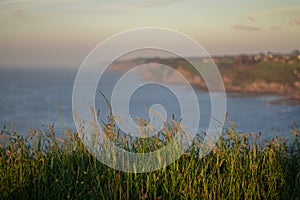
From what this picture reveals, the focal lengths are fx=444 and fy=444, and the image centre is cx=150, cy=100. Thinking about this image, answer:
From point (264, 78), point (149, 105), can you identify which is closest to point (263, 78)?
point (264, 78)

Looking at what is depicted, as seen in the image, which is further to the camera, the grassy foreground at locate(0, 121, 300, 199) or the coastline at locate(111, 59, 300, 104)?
the coastline at locate(111, 59, 300, 104)

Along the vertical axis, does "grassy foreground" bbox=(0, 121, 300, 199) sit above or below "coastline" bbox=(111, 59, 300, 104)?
below

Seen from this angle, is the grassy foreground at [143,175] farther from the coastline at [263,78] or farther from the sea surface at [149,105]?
the coastline at [263,78]

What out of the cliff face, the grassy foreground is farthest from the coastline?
the grassy foreground

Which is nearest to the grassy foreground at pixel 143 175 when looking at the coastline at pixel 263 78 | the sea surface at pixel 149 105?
the sea surface at pixel 149 105

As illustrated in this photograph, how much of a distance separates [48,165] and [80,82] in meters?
0.99

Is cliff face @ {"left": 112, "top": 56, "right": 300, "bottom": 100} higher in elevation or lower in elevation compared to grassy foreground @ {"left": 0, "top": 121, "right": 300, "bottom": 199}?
higher

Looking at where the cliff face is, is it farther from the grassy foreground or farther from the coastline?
the grassy foreground

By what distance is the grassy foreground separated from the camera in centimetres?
418

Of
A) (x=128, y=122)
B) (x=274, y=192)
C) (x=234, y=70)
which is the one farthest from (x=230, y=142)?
(x=234, y=70)

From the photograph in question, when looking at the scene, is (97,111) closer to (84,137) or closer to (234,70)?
(84,137)

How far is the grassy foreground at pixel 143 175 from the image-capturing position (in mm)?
4176

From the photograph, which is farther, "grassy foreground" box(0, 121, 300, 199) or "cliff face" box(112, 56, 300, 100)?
"cliff face" box(112, 56, 300, 100)

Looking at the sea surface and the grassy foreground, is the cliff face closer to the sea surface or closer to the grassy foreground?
the sea surface
